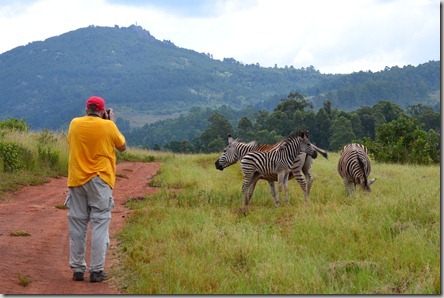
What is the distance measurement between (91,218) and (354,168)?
7291mm

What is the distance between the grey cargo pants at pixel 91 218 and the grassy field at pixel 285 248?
1.40 feet

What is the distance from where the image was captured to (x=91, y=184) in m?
6.76

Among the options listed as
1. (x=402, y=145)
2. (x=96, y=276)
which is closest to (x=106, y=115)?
(x=96, y=276)

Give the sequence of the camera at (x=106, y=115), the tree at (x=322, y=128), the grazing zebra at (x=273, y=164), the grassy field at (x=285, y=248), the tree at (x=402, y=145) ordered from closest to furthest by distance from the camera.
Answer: the grassy field at (x=285, y=248) < the camera at (x=106, y=115) < the grazing zebra at (x=273, y=164) < the tree at (x=402, y=145) < the tree at (x=322, y=128)

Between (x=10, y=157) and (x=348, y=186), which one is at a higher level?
(x=10, y=157)

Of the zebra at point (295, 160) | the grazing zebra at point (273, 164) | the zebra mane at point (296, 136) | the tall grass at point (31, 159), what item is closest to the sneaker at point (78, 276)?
the grazing zebra at point (273, 164)

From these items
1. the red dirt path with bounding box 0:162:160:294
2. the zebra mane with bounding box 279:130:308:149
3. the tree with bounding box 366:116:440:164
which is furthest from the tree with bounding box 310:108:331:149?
the zebra mane with bounding box 279:130:308:149

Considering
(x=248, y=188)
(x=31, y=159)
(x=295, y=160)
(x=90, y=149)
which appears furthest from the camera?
(x=31, y=159)

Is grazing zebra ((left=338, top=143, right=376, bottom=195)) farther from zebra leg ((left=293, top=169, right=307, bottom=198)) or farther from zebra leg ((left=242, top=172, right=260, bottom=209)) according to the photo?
zebra leg ((left=242, top=172, right=260, bottom=209))

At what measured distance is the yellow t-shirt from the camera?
6.78m

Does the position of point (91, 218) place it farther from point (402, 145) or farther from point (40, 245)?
point (402, 145)

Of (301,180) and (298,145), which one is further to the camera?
(298,145)

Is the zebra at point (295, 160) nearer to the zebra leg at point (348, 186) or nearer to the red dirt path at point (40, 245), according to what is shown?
the zebra leg at point (348, 186)

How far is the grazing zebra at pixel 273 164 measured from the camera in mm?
11836
